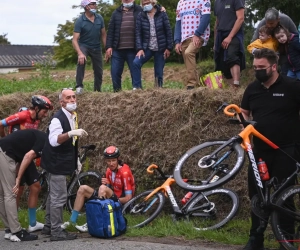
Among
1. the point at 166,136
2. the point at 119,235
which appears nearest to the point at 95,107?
the point at 166,136

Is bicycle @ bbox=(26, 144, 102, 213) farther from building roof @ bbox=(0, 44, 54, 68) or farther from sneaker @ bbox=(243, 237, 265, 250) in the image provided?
building roof @ bbox=(0, 44, 54, 68)

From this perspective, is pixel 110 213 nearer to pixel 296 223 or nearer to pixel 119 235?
pixel 119 235

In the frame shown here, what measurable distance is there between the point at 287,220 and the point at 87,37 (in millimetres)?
6660

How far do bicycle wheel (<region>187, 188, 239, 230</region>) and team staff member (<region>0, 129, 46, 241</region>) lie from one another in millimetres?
2354

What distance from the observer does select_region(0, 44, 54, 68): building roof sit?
8175cm

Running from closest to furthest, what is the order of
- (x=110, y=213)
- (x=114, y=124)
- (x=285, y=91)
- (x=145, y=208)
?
1. (x=285, y=91)
2. (x=110, y=213)
3. (x=145, y=208)
4. (x=114, y=124)

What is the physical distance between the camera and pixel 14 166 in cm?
905

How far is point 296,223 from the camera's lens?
7512 mm

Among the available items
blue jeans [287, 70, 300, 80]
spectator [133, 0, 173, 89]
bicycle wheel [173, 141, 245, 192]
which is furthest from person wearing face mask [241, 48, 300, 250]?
spectator [133, 0, 173, 89]

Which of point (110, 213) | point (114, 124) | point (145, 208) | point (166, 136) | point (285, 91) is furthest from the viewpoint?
point (114, 124)

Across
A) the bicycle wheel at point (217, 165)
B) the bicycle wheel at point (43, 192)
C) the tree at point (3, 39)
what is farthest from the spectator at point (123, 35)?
the tree at point (3, 39)

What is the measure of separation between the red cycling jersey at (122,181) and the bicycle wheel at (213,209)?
1.20m

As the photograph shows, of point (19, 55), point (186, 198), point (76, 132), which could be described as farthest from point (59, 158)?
point (19, 55)

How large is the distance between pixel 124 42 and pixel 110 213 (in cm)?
429
